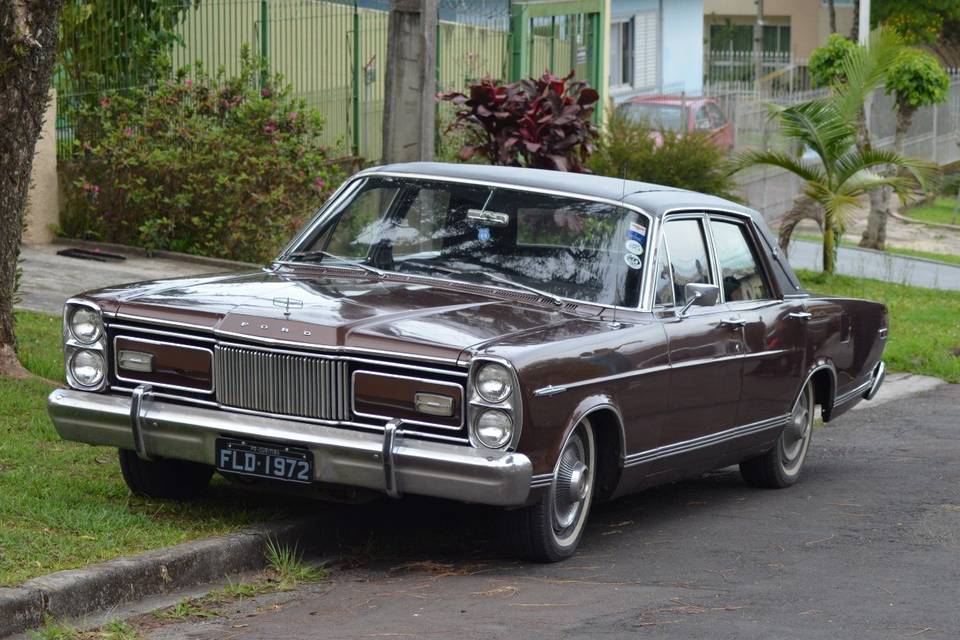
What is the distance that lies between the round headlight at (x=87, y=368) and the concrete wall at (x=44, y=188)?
30.2ft

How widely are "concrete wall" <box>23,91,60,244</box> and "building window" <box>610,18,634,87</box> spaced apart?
743 inches

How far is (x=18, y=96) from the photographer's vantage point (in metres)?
8.77

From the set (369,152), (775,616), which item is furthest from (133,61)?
(775,616)

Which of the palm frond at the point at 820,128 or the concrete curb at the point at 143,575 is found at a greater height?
the palm frond at the point at 820,128

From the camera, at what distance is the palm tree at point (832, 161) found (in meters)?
18.4

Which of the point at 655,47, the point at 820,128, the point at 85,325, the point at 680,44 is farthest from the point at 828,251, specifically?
the point at 680,44

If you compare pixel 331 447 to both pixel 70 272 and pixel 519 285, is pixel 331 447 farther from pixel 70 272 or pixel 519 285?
pixel 70 272

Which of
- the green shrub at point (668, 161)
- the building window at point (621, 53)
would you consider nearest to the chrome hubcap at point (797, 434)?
the green shrub at point (668, 161)

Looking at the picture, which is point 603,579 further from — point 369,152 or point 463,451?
point 369,152

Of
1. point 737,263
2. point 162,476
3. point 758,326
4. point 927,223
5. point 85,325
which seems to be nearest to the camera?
point 85,325

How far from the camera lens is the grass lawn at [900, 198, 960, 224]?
107 feet

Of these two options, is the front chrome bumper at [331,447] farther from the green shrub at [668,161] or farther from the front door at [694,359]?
the green shrub at [668,161]

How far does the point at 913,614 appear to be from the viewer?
5824 millimetres

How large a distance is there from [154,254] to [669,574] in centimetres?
997
